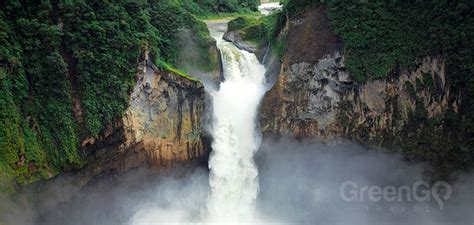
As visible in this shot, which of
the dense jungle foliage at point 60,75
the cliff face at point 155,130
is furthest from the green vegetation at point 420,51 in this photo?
the dense jungle foliage at point 60,75

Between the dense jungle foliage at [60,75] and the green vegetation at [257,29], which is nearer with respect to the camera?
the dense jungle foliage at [60,75]

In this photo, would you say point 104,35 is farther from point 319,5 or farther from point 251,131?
point 319,5

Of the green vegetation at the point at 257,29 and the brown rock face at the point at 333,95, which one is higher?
the green vegetation at the point at 257,29

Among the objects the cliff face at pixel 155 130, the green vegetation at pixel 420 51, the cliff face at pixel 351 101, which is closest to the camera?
the green vegetation at pixel 420 51

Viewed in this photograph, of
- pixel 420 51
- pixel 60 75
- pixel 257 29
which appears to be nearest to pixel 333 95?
pixel 420 51

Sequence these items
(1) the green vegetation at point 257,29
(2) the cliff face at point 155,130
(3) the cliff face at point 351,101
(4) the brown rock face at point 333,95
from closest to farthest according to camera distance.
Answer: (3) the cliff face at point 351,101
(4) the brown rock face at point 333,95
(2) the cliff face at point 155,130
(1) the green vegetation at point 257,29

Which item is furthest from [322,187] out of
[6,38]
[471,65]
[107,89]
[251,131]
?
[6,38]

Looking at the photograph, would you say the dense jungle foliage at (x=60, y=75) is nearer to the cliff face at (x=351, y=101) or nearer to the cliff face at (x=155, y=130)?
the cliff face at (x=155, y=130)

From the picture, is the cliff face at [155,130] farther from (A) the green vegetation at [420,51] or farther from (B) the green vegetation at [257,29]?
(A) the green vegetation at [420,51]

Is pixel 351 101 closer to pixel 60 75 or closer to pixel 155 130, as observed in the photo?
pixel 155 130

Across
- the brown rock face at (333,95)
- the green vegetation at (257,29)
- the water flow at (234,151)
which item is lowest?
the water flow at (234,151)
